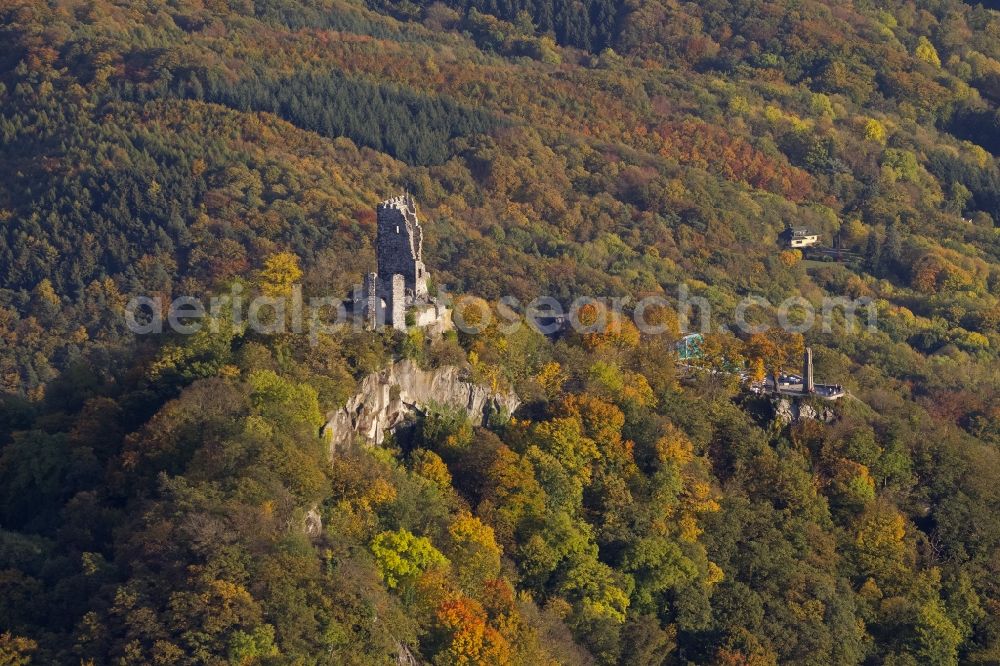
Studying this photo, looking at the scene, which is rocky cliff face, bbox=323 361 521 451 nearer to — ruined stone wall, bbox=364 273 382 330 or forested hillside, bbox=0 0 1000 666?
forested hillside, bbox=0 0 1000 666

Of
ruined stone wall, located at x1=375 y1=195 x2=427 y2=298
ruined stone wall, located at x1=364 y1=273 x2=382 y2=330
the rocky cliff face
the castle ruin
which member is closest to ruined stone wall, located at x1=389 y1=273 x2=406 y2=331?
the castle ruin

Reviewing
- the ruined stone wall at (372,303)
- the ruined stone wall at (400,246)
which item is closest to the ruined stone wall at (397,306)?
the ruined stone wall at (372,303)

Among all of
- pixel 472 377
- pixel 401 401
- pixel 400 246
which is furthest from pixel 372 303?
pixel 472 377

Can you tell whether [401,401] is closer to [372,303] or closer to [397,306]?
[397,306]

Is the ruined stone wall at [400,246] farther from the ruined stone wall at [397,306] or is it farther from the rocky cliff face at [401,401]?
the rocky cliff face at [401,401]

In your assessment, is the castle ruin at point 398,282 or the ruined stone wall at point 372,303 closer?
the ruined stone wall at point 372,303

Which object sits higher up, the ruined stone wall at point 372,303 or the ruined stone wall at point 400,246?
the ruined stone wall at point 400,246

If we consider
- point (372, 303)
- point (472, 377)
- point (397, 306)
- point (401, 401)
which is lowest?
point (472, 377)
